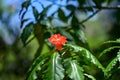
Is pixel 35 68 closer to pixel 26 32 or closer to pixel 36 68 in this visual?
pixel 36 68

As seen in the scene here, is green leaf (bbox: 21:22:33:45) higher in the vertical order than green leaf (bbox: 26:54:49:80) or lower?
higher

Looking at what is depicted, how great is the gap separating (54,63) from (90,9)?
3.82 ft

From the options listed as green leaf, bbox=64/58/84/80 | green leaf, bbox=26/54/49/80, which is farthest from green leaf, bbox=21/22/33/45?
green leaf, bbox=64/58/84/80

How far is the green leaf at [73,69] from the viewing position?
184 cm

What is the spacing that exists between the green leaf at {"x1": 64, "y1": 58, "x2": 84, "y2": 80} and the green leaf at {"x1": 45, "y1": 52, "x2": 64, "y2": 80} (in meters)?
0.03

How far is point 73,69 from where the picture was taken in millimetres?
1844

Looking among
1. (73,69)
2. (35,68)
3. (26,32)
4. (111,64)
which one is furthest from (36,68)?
(26,32)

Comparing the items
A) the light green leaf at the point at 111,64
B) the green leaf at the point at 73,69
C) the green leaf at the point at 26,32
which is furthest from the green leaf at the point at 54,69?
the green leaf at the point at 26,32

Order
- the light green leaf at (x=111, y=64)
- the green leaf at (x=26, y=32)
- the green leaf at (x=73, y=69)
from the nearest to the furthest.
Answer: the green leaf at (x=73, y=69) → the light green leaf at (x=111, y=64) → the green leaf at (x=26, y=32)

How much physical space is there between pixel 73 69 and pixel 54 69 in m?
0.10

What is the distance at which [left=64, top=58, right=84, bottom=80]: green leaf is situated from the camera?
184cm

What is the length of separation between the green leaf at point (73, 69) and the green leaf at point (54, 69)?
3 centimetres

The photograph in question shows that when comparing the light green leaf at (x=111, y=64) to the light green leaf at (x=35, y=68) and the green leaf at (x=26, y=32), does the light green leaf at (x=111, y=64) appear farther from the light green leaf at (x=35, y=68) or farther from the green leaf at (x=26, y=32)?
the green leaf at (x=26, y=32)

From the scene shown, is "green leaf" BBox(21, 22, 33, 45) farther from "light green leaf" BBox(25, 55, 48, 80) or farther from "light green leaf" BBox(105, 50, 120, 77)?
"light green leaf" BBox(105, 50, 120, 77)
